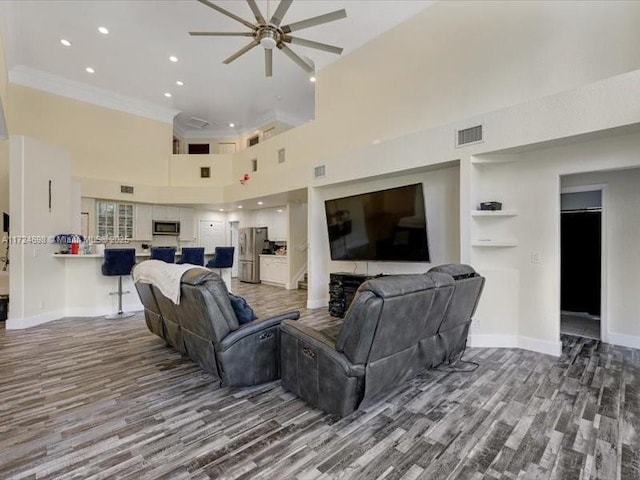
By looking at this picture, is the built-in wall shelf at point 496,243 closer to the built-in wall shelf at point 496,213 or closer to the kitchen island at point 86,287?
the built-in wall shelf at point 496,213

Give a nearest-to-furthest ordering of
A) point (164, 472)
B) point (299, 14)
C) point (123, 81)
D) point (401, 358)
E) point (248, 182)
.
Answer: point (164, 472) → point (401, 358) → point (299, 14) → point (123, 81) → point (248, 182)

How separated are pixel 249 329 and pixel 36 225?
467cm

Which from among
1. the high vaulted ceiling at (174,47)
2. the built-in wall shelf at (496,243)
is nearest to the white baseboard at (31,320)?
the high vaulted ceiling at (174,47)

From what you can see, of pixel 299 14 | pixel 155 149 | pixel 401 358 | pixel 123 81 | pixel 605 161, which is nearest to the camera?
pixel 401 358

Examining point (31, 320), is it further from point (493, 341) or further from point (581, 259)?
point (581, 259)

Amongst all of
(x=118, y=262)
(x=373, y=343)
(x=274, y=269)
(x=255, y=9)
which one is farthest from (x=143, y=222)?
(x=373, y=343)

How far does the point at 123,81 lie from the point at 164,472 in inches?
340

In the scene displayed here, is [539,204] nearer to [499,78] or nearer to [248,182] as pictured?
[499,78]

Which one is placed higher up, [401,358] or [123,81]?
[123,81]

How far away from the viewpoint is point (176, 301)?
278cm

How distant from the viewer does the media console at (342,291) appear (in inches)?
206

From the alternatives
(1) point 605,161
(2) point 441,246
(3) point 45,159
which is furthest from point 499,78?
(3) point 45,159

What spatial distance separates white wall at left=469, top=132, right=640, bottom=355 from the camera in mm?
3645

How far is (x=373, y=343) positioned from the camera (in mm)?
2123
